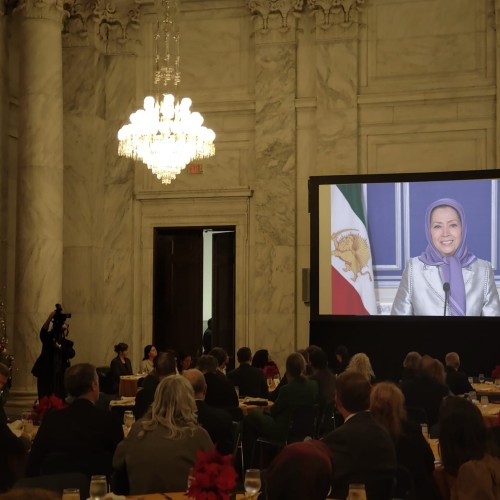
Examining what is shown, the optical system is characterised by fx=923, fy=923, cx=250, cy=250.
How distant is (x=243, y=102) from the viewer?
52.1 feet

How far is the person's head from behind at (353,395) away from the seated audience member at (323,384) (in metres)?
4.17

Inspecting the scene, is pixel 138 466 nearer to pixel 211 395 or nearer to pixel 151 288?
pixel 211 395

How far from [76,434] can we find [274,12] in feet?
38.3

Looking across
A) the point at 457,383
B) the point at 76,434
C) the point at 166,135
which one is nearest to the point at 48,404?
the point at 76,434

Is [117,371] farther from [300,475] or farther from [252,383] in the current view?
[300,475]

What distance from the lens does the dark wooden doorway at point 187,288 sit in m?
16.2

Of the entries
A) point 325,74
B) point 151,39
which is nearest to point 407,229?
point 325,74

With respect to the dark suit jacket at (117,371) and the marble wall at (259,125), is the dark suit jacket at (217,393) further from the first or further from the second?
the marble wall at (259,125)

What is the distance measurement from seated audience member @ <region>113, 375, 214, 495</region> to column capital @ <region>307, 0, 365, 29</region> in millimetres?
11386

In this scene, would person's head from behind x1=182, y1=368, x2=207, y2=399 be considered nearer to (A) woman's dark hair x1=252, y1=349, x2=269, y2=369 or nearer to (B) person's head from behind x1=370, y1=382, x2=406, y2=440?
(B) person's head from behind x1=370, y1=382, x2=406, y2=440

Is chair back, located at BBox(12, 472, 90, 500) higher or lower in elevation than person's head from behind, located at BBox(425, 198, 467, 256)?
lower

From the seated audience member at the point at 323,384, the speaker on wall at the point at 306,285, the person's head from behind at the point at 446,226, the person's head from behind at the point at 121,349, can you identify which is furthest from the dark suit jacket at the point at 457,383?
the speaker on wall at the point at 306,285

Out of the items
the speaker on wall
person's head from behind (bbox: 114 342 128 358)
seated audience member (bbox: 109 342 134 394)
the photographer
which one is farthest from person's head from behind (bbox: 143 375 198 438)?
the speaker on wall

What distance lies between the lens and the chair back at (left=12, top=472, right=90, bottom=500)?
4.25m
